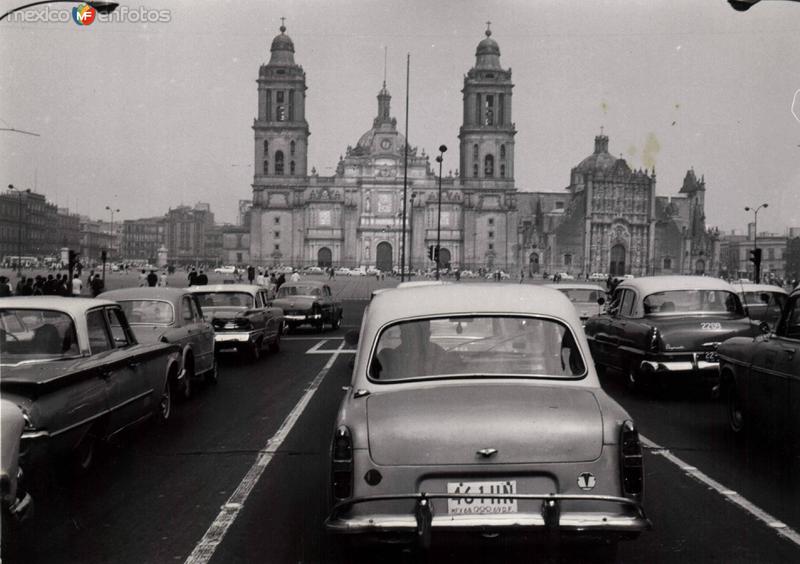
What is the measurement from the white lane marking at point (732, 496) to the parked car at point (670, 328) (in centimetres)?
283

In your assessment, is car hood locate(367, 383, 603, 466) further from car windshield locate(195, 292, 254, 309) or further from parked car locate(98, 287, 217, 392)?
car windshield locate(195, 292, 254, 309)

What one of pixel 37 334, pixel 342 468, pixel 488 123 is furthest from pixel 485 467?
pixel 488 123

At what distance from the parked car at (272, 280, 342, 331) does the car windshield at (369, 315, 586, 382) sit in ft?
61.2

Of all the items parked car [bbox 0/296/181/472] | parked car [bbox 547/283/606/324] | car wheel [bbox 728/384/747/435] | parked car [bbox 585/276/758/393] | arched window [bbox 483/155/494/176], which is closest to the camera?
parked car [bbox 0/296/181/472]

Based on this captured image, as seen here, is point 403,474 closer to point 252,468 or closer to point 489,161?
point 252,468

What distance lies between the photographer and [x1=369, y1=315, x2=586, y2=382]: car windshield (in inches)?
193

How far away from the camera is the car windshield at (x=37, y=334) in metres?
6.78

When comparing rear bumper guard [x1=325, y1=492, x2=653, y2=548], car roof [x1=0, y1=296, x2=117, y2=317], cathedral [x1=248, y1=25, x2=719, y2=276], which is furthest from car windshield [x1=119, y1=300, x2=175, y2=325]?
cathedral [x1=248, y1=25, x2=719, y2=276]

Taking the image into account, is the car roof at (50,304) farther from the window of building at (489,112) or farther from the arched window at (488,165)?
the arched window at (488,165)

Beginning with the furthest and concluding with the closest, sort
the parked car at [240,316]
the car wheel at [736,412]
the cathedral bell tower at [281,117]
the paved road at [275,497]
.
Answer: the cathedral bell tower at [281,117]
the parked car at [240,316]
the car wheel at [736,412]
the paved road at [275,497]

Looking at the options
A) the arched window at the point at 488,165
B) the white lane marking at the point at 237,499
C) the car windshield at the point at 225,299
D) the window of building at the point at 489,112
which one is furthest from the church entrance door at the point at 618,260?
the white lane marking at the point at 237,499

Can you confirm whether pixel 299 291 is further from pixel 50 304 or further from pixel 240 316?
pixel 50 304

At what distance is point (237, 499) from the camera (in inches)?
235

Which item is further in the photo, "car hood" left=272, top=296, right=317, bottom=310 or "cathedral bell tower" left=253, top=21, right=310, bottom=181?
"cathedral bell tower" left=253, top=21, right=310, bottom=181
